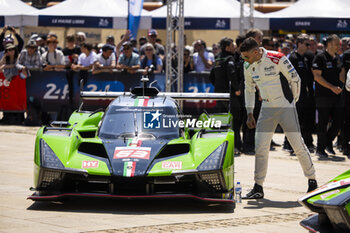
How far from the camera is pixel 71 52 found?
2011cm

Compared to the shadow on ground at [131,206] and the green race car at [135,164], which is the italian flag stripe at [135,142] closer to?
the green race car at [135,164]

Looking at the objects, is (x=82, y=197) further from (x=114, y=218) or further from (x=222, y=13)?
(x=222, y=13)

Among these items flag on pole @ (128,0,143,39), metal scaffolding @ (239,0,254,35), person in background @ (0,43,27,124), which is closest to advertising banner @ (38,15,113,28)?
flag on pole @ (128,0,143,39)

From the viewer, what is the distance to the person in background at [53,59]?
1908 centimetres

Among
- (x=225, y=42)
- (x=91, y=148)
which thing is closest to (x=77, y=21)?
(x=225, y=42)

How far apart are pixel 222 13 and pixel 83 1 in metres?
4.64

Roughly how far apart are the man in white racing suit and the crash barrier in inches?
354

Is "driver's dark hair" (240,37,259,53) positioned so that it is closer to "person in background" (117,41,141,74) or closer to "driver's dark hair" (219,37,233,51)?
"driver's dark hair" (219,37,233,51)

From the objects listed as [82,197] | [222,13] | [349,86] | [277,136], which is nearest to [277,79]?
[349,86]

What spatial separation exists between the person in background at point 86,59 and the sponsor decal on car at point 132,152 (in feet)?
33.8

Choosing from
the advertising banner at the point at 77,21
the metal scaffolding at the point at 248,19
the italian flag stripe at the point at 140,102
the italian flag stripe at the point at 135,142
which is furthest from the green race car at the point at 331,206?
the advertising banner at the point at 77,21

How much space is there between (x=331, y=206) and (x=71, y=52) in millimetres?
15015

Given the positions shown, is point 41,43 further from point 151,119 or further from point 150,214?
point 150,214

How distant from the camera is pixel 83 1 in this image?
24828 millimetres
